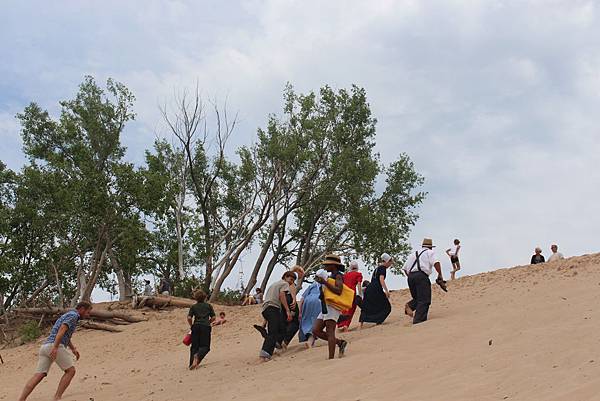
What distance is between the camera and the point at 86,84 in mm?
32812

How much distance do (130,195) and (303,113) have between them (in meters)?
9.83

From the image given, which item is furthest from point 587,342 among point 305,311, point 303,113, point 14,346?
point 303,113

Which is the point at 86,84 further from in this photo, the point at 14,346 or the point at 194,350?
the point at 194,350

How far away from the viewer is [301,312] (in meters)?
13.3

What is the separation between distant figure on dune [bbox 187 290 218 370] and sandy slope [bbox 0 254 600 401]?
35 centimetres

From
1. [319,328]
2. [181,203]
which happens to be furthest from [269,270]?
[319,328]

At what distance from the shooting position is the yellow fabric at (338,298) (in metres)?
10.9

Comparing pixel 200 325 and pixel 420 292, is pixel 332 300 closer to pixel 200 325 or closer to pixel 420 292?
pixel 420 292

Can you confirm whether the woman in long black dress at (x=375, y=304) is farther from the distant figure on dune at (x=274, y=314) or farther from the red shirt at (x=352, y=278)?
the distant figure on dune at (x=274, y=314)

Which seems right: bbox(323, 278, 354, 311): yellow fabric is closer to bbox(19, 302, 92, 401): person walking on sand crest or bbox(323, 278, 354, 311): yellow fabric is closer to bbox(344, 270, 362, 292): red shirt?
bbox(344, 270, 362, 292): red shirt

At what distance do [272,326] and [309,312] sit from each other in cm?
95

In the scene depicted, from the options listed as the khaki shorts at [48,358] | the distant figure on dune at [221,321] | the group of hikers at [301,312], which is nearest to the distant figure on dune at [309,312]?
the group of hikers at [301,312]

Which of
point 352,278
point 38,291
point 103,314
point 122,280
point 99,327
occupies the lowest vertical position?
point 99,327

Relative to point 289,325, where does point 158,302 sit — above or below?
above
